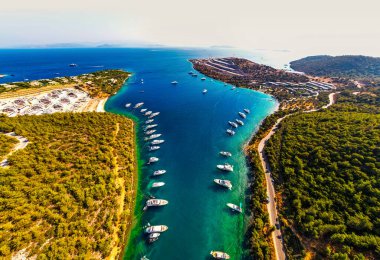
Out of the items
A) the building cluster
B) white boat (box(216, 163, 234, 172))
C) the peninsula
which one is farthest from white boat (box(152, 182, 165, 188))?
the building cluster

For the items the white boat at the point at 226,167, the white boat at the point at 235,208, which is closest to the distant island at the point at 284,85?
the white boat at the point at 226,167

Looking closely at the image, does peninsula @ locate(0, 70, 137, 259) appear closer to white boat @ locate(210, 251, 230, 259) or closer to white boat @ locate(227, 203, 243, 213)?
white boat @ locate(210, 251, 230, 259)

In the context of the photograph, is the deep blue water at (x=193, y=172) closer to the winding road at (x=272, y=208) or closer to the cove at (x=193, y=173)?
the cove at (x=193, y=173)

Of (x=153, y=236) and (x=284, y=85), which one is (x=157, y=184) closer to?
(x=153, y=236)

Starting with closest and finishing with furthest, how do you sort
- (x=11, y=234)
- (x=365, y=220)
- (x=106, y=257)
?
(x=11, y=234) → (x=106, y=257) → (x=365, y=220)

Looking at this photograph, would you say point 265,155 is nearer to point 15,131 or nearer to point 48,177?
point 48,177

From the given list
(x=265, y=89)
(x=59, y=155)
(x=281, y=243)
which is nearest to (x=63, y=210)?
(x=59, y=155)
